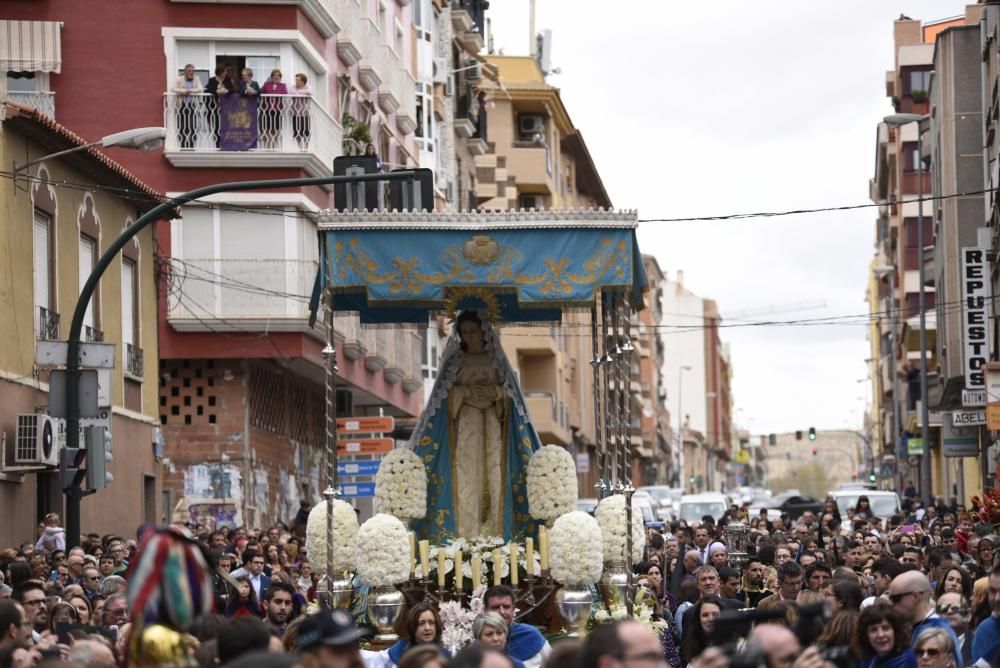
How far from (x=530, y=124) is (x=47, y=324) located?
142 ft

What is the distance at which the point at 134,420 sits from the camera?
30.9m

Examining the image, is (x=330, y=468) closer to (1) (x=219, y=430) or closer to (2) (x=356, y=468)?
(2) (x=356, y=468)

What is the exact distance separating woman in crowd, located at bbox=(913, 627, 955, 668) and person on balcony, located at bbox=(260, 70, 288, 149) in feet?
83.1

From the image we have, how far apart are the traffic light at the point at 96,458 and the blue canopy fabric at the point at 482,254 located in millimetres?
5357

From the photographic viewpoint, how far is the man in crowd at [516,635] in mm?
12523

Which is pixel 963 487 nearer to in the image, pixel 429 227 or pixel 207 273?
pixel 207 273

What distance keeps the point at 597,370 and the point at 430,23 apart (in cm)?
3512

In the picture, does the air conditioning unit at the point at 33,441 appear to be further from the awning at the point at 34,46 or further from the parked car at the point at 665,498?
the parked car at the point at 665,498

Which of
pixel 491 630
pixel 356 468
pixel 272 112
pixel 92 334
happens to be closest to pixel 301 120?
pixel 272 112

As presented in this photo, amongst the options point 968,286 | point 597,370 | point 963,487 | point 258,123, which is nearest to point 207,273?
point 258,123

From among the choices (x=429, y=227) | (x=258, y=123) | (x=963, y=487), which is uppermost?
(x=258, y=123)

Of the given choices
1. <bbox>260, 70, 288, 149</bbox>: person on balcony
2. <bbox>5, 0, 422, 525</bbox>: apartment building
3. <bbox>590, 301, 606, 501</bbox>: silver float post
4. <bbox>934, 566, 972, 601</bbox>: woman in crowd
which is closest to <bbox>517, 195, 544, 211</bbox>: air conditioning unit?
<bbox>5, 0, 422, 525</bbox>: apartment building

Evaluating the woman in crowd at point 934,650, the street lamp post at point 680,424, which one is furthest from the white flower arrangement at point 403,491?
the street lamp post at point 680,424

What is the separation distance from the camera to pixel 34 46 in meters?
33.8
